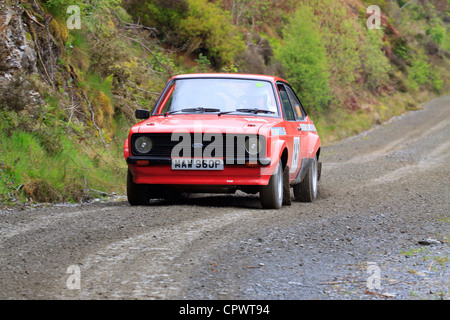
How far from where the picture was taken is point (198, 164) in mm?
7984

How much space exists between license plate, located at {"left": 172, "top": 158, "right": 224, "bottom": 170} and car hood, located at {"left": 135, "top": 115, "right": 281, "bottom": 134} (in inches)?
14.0

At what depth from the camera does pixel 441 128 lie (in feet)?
101

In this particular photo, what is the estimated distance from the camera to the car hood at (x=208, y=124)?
7957mm

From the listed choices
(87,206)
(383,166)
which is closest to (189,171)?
(87,206)

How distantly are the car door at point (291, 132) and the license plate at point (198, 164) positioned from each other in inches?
49.6

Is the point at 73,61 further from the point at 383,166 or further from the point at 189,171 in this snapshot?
the point at 383,166

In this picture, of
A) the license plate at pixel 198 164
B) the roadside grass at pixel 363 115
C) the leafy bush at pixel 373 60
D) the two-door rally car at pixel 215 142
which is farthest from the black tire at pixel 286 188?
the leafy bush at pixel 373 60

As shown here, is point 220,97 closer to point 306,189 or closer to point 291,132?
point 291,132

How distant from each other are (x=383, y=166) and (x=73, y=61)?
8074 millimetres

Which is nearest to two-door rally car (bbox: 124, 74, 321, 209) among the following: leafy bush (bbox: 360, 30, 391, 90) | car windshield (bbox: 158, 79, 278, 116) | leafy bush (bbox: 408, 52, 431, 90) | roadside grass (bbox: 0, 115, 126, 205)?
car windshield (bbox: 158, 79, 278, 116)

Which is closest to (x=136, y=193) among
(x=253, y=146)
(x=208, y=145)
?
(x=208, y=145)

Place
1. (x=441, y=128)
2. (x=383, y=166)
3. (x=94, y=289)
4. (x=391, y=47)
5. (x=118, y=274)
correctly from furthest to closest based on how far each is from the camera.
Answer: (x=391, y=47)
(x=441, y=128)
(x=383, y=166)
(x=118, y=274)
(x=94, y=289)

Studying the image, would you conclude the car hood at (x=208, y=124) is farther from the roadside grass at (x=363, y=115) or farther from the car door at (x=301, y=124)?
the roadside grass at (x=363, y=115)

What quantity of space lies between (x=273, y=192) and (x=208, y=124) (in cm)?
116
